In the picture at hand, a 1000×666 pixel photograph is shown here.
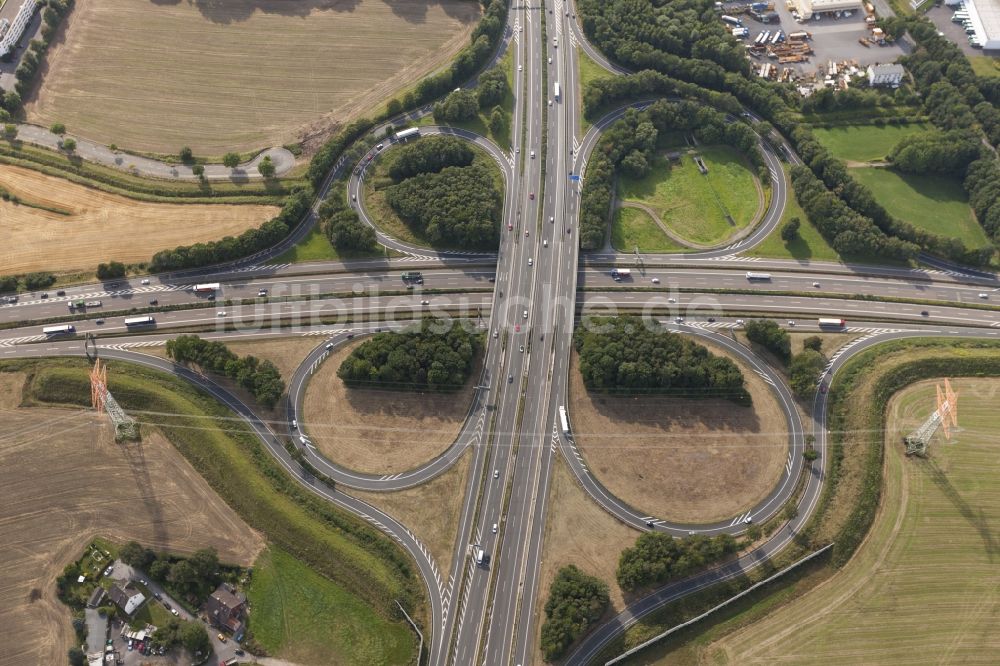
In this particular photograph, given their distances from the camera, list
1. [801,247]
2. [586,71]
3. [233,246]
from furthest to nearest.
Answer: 1. [586,71]
2. [801,247]
3. [233,246]

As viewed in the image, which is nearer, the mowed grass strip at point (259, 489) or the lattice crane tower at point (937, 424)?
the mowed grass strip at point (259, 489)

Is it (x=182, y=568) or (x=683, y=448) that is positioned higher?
(x=683, y=448)

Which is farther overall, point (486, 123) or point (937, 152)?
point (486, 123)

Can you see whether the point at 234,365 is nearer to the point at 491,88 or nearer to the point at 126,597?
the point at 126,597

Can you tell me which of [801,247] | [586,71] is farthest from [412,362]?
[586,71]

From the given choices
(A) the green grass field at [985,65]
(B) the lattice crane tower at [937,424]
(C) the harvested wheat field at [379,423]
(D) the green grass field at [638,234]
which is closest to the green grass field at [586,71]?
(D) the green grass field at [638,234]

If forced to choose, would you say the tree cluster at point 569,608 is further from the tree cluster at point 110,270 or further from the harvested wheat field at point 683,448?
the tree cluster at point 110,270
